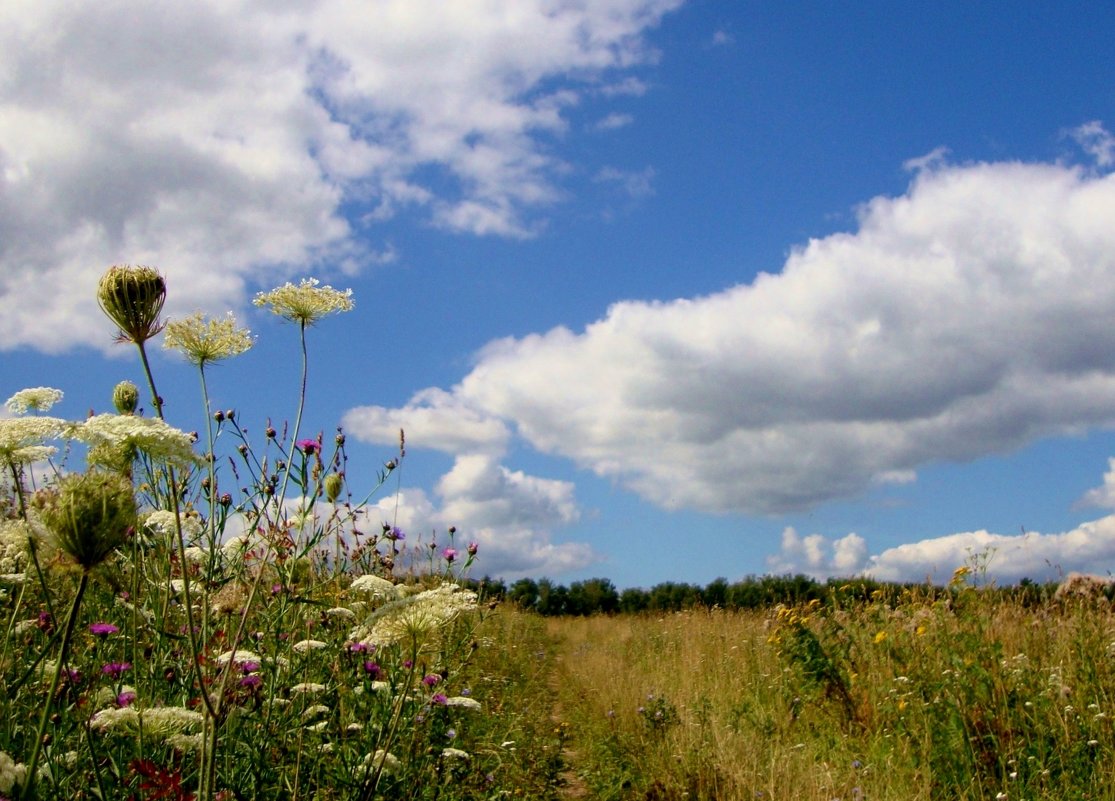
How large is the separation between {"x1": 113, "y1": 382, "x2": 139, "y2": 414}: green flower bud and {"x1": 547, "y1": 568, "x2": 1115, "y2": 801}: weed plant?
3658 millimetres

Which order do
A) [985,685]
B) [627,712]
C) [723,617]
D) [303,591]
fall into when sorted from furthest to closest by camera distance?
[723,617] → [627,712] → [985,685] → [303,591]

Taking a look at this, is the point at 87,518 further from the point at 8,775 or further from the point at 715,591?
the point at 715,591

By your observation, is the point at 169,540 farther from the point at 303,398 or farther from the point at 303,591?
the point at 303,398

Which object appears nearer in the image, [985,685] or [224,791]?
[224,791]

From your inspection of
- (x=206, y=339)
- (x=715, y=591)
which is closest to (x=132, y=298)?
(x=206, y=339)

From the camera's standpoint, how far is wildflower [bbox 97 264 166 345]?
94.3 inches

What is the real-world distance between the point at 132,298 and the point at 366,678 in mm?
2389

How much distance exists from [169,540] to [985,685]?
16.9ft

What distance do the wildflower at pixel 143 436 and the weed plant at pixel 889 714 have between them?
361cm

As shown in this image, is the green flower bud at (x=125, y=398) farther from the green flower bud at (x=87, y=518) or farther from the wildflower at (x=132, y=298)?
the green flower bud at (x=87, y=518)

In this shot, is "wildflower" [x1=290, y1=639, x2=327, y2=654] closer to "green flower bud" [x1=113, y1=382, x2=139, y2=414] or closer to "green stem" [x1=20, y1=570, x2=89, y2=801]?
"green flower bud" [x1=113, y1=382, x2=139, y2=414]

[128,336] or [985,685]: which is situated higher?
[128,336]

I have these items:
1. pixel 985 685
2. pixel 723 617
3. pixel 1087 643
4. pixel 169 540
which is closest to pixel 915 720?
pixel 985 685

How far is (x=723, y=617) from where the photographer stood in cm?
1251
